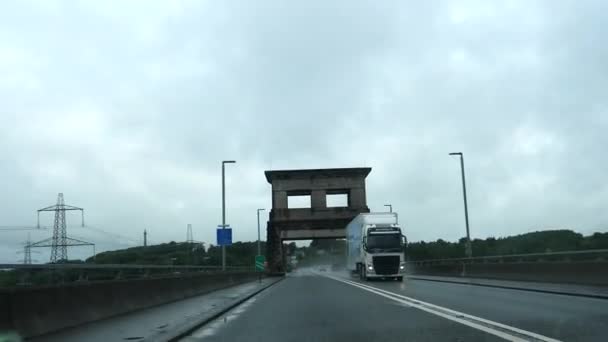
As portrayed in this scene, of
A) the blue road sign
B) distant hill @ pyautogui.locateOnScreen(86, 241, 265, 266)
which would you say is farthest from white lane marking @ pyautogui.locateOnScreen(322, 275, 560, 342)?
the blue road sign

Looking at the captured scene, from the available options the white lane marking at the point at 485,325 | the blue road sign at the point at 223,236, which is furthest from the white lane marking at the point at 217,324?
the blue road sign at the point at 223,236

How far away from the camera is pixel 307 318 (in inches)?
578

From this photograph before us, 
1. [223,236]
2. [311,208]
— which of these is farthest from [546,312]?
[311,208]

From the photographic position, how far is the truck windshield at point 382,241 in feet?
125

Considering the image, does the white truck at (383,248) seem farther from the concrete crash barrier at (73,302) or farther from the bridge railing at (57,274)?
the bridge railing at (57,274)

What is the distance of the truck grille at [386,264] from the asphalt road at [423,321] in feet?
62.9

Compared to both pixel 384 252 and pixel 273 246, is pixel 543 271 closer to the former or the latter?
pixel 384 252

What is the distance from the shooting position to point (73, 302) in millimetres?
12438

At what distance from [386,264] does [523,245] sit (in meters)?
26.9

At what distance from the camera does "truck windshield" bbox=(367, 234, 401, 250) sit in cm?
3812

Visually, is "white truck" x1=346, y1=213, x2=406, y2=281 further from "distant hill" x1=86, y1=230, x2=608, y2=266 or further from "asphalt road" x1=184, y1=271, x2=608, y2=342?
"asphalt road" x1=184, y1=271, x2=608, y2=342

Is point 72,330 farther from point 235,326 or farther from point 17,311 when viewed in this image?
point 235,326

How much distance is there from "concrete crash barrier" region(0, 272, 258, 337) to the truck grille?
19.0 m

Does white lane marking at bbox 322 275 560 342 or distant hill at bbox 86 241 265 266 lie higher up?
distant hill at bbox 86 241 265 266
